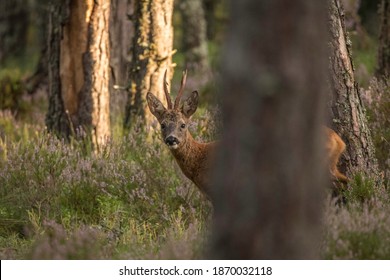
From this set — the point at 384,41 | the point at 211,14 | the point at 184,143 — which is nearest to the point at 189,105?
the point at 184,143

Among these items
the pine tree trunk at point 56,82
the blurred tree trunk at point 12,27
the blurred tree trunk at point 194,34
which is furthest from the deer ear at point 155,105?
the blurred tree trunk at point 12,27

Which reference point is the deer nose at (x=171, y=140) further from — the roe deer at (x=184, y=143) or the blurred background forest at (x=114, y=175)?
the blurred background forest at (x=114, y=175)

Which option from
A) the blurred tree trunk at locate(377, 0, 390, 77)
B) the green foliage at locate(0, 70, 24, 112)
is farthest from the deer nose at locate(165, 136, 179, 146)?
the green foliage at locate(0, 70, 24, 112)

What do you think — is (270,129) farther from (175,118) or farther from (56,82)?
(56,82)

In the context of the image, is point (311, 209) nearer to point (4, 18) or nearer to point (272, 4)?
point (272, 4)

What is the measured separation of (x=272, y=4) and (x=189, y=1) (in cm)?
Result: 1863

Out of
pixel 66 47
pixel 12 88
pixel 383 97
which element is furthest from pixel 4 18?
pixel 383 97

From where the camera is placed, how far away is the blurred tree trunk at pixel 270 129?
4031 millimetres

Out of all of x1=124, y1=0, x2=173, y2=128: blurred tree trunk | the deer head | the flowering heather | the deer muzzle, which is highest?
x1=124, y1=0, x2=173, y2=128: blurred tree trunk

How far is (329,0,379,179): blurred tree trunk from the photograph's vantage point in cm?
782

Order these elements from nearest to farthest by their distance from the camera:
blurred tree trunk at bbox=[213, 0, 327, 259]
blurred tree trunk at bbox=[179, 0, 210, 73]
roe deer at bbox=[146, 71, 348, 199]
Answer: blurred tree trunk at bbox=[213, 0, 327, 259]
roe deer at bbox=[146, 71, 348, 199]
blurred tree trunk at bbox=[179, 0, 210, 73]

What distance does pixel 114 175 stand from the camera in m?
8.69

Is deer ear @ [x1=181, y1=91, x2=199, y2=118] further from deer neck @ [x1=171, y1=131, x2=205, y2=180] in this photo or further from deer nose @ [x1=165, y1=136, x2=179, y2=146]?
deer nose @ [x1=165, y1=136, x2=179, y2=146]

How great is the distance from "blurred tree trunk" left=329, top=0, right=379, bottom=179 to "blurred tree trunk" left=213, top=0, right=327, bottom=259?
3669 millimetres
